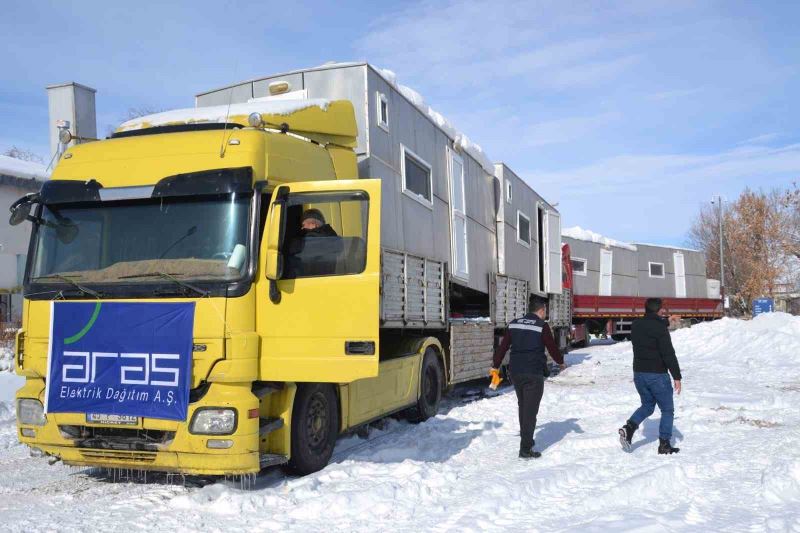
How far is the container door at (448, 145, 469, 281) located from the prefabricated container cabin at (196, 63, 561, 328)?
0.02m

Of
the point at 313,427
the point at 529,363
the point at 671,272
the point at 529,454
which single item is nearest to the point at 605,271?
the point at 671,272

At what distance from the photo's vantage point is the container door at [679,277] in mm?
33844

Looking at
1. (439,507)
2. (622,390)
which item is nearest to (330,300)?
(439,507)

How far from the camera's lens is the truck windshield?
5840mm

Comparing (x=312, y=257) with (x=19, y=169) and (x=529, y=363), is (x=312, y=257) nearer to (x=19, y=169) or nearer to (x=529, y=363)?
(x=529, y=363)

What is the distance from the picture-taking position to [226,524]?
204 inches

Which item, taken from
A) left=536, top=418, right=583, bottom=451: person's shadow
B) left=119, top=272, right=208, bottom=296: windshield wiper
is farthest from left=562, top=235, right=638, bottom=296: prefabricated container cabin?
left=119, top=272, right=208, bottom=296: windshield wiper

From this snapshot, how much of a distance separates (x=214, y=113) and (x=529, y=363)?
13.5 ft

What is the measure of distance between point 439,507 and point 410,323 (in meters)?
3.38

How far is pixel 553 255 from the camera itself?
17969 mm

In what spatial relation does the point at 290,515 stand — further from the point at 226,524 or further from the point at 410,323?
the point at 410,323

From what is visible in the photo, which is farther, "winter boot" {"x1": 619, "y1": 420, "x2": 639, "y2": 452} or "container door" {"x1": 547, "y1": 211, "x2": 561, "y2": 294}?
"container door" {"x1": 547, "y1": 211, "x2": 561, "y2": 294}

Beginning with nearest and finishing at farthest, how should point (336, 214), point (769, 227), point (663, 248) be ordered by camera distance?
1. point (336, 214)
2. point (663, 248)
3. point (769, 227)

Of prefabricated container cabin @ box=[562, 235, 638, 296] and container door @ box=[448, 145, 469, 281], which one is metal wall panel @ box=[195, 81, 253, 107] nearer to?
container door @ box=[448, 145, 469, 281]
